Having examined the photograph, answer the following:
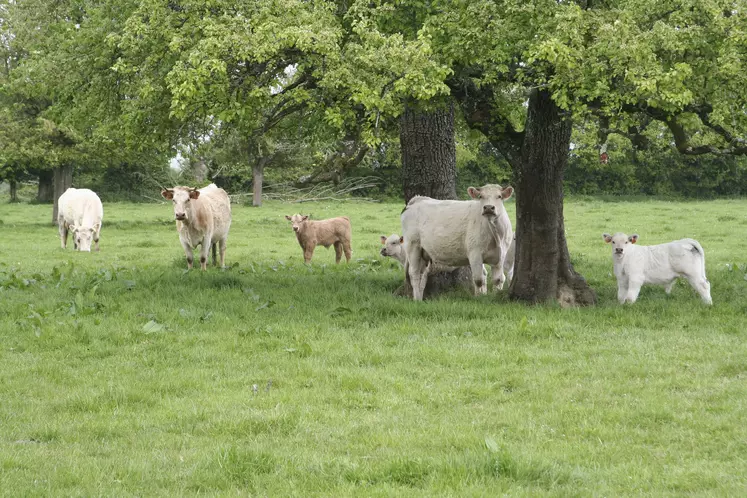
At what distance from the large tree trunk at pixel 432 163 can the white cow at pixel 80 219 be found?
12049 mm

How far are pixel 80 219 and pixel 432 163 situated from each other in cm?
1322

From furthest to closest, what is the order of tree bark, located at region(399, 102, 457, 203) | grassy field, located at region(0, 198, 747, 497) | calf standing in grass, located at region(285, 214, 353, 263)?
calf standing in grass, located at region(285, 214, 353, 263)
tree bark, located at region(399, 102, 457, 203)
grassy field, located at region(0, 198, 747, 497)

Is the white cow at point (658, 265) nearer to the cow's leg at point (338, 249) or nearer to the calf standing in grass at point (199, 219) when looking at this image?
the cow's leg at point (338, 249)

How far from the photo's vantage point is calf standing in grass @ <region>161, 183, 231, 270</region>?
15.9m

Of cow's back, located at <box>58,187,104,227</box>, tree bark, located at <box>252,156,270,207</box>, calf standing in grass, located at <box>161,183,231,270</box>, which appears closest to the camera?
calf standing in grass, located at <box>161,183,231,270</box>

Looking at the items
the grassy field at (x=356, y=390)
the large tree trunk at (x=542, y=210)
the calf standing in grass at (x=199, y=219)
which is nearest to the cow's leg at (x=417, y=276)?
the grassy field at (x=356, y=390)

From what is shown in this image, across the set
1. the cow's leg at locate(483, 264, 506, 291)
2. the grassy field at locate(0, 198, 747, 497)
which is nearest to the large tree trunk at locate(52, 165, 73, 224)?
the grassy field at locate(0, 198, 747, 497)

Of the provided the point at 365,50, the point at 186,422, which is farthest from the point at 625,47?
the point at 186,422

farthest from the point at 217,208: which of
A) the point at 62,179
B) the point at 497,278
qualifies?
the point at 62,179

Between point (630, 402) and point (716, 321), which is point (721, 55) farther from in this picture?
point (630, 402)

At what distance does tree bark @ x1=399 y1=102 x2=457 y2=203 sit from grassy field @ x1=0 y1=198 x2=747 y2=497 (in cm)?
195

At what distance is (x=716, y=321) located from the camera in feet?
35.8

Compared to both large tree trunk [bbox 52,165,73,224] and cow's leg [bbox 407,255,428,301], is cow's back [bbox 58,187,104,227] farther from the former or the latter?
cow's leg [bbox 407,255,428,301]

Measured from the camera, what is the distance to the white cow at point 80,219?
2270 cm
